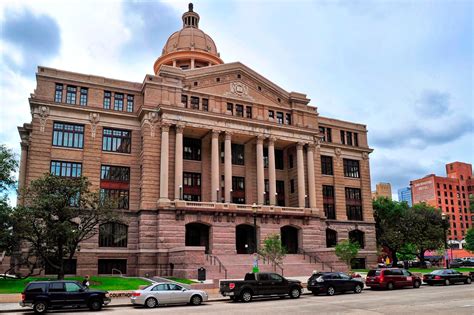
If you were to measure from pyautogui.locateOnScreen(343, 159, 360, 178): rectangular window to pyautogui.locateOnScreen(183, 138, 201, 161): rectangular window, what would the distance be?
2346cm

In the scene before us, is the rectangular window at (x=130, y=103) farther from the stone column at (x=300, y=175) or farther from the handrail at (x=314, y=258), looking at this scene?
the handrail at (x=314, y=258)

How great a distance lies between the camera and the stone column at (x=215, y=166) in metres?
50.6

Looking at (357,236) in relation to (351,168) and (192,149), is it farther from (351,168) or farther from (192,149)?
(192,149)

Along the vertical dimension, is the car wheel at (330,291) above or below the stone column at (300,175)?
below

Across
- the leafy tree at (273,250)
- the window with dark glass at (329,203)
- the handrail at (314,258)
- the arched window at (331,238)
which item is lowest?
the handrail at (314,258)

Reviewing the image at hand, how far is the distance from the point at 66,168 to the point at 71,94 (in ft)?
28.0

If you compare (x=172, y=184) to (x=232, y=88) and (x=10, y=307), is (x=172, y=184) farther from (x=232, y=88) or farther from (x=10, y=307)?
(x=10, y=307)

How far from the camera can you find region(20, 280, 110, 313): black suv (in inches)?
910

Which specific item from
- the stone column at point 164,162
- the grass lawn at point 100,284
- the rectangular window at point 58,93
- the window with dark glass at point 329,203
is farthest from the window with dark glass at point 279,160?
the grass lawn at point 100,284

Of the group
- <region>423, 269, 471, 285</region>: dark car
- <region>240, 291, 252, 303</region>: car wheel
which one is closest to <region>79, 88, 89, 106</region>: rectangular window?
<region>240, 291, 252, 303</region>: car wheel

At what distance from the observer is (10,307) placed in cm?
2525

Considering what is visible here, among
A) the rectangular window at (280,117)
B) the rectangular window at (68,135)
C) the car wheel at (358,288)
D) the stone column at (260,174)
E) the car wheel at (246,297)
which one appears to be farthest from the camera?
the rectangular window at (280,117)

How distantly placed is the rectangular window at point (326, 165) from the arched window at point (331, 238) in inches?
330

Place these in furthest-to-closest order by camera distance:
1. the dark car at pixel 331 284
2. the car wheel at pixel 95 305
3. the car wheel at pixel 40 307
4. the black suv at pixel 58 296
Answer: the dark car at pixel 331 284, the car wheel at pixel 95 305, the black suv at pixel 58 296, the car wheel at pixel 40 307
